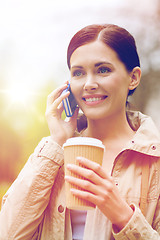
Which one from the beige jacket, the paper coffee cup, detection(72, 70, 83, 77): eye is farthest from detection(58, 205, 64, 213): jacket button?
detection(72, 70, 83, 77): eye

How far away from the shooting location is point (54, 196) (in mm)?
1133

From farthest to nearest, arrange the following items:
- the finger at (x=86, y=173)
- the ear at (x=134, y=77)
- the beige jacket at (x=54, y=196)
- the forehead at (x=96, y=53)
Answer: the ear at (x=134, y=77) → the forehead at (x=96, y=53) → the beige jacket at (x=54, y=196) → the finger at (x=86, y=173)

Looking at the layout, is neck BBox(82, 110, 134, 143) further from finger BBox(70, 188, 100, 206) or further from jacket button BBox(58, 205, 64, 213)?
finger BBox(70, 188, 100, 206)

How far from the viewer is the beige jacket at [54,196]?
1040 mm

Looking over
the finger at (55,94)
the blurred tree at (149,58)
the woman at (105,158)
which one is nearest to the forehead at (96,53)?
the woman at (105,158)

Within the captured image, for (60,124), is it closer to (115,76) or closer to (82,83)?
(82,83)

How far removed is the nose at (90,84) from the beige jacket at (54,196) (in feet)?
0.83

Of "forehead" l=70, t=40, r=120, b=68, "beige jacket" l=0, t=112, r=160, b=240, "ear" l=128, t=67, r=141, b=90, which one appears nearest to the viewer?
"beige jacket" l=0, t=112, r=160, b=240

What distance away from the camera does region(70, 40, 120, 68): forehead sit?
3.74ft

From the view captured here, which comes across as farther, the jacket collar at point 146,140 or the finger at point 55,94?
the finger at point 55,94

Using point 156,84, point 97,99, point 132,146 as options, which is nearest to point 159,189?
point 132,146

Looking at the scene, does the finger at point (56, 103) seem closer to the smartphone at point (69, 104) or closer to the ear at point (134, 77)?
the smartphone at point (69, 104)

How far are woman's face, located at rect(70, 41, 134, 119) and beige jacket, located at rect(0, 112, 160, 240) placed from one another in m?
0.18

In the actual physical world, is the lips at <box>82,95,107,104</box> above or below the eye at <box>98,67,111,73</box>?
below
